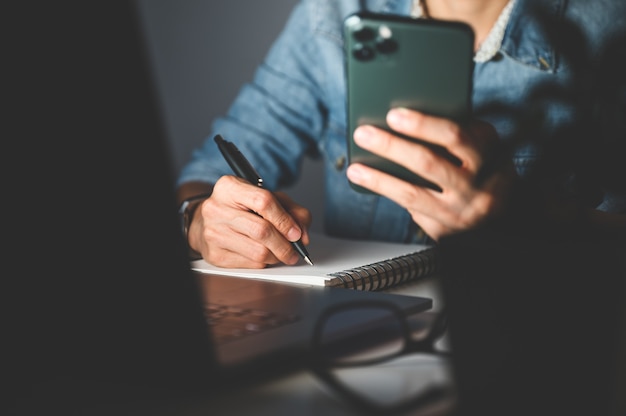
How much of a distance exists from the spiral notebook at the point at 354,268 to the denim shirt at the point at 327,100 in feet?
1.11

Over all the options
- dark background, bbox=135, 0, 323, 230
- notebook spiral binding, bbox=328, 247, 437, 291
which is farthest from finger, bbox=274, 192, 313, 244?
dark background, bbox=135, 0, 323, 230

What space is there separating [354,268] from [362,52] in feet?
0.72

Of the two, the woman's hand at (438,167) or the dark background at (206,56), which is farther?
the dark background at (206,56)

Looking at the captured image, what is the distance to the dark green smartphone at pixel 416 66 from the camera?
2.47ft

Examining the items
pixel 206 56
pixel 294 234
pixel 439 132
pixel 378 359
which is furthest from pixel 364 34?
pixel 206 56

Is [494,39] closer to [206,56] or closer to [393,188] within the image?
[393,188]

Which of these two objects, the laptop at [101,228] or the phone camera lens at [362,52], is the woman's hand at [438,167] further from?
the laptop at [101,228]

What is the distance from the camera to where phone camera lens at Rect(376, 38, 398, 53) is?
0.76 metres

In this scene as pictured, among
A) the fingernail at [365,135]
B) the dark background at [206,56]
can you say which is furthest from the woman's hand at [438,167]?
the dark background at [206,56]

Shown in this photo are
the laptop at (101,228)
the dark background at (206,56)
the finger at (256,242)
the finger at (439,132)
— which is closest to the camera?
the laptop at (101,228)

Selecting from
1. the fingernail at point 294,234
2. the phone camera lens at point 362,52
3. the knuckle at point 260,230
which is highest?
the phone camera lens at point 362,52

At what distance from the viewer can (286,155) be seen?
1357 millimetres

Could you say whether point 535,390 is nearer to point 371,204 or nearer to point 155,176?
point 155,176

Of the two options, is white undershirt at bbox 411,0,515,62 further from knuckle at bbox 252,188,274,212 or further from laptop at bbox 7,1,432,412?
laptop at bbox 7,1,432,412
